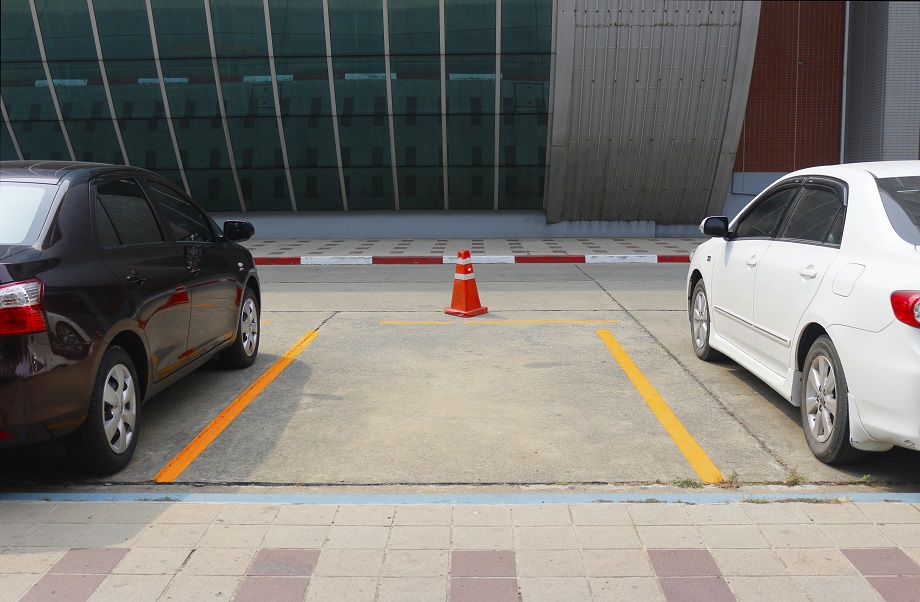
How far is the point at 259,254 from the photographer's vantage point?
17.3m

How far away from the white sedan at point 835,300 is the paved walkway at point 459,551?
0.55 meters

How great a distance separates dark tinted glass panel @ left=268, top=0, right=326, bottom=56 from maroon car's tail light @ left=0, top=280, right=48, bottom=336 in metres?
15.6

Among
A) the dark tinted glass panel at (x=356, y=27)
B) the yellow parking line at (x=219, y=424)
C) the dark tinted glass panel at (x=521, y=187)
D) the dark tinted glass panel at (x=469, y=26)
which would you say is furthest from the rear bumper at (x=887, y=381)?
the dark tinted glass panel at (x=356, y=27)

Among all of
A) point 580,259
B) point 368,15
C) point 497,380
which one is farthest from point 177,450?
point 368,15

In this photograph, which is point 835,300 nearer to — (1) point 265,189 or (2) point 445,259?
(2) point 445,259

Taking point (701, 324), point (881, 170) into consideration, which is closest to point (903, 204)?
point (881, 170)

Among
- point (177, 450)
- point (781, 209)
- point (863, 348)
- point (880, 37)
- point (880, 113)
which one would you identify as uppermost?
point (880, 37)

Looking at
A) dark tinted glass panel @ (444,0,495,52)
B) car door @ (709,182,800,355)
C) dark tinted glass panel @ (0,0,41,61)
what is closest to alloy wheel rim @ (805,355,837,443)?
car door @ (709,182,800,355)

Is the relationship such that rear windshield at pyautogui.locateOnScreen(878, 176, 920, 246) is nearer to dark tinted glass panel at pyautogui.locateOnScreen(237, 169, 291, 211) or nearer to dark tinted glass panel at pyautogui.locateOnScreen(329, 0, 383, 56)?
dark tinted glass panel at pyautogui.locateOnScreen(329, 0, 383, 56)

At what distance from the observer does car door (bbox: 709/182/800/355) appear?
→ 623cm

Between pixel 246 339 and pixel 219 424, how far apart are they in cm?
167

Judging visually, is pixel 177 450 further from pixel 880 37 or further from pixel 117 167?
pixel 880 37

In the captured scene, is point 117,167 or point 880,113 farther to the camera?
point 880,113

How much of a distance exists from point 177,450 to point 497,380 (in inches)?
102
